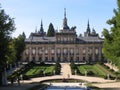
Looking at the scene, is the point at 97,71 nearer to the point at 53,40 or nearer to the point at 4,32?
the point at 4,32

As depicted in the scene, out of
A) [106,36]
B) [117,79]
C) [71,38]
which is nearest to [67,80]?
[117,79]

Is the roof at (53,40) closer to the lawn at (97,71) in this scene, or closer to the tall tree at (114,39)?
the lawn at (97,71)

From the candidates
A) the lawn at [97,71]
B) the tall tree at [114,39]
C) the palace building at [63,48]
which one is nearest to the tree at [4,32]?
the tall tree at [114,39]

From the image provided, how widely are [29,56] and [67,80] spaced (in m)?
62.0

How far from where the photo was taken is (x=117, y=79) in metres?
50.3

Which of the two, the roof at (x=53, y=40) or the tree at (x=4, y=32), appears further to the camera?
the roof at (x=53, y=40)

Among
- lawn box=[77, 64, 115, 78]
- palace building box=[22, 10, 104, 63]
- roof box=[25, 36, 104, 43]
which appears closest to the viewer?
lawn box=[77, 64, 115, 78]

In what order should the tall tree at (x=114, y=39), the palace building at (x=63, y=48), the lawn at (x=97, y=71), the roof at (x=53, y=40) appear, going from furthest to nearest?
the roof at (x=53, y=40) → the palace building at (x=63, y=48) → the lawn at (x=97, y=71) → the tall tree at (x=114, y=39)

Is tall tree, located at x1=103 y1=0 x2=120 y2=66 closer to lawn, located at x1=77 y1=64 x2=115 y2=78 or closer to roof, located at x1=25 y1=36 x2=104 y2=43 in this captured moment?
lawn, located at x1=77 y1=64 x2=115 y2=78

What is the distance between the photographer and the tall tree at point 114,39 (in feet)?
111

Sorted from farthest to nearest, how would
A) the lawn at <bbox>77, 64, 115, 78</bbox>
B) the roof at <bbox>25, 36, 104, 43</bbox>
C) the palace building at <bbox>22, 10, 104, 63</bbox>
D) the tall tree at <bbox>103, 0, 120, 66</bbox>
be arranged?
the roof at <bbox>25, 36, 104, 43</bbox>, the palace building at <bbox>22, 10, 104, 63</bbox>, the lawn at <bbox>77, 64, 115, 78</bbox>, the tall tree at <bbox>103, 0, 120, 66</bbox>

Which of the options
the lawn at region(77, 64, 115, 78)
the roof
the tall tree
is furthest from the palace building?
the tall tree

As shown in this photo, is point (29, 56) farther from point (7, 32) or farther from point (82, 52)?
point (7, 32)

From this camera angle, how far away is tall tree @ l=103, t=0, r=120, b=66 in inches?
1337
